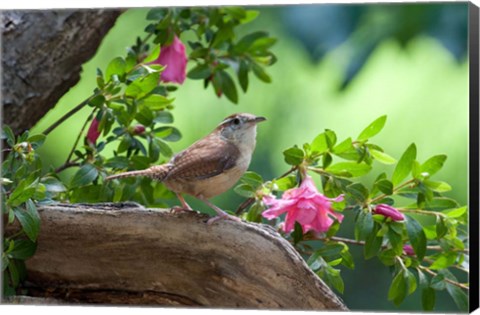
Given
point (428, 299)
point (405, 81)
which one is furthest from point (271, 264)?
point (405, 81)

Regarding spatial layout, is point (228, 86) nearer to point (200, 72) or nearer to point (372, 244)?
point (200, 72)

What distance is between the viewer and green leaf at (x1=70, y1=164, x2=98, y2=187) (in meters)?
3.58

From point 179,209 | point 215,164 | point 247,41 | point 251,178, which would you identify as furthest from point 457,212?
point 247,41

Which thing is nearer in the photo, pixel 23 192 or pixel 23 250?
pixel 23 192

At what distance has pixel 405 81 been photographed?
11.8 ft

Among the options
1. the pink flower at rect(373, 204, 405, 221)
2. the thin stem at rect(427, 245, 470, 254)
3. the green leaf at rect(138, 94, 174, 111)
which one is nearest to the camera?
the pink flower at rect(373, 204, 405, 221)

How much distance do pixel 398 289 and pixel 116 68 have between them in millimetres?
1167

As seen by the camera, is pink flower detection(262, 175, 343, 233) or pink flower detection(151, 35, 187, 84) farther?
pink flower detection(151, 35, 187, 84)

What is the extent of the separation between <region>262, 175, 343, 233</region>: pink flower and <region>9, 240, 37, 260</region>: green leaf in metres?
0.78

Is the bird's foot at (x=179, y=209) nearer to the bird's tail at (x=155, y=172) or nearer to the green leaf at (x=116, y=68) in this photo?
the bird's tail at (x=155, y=172)

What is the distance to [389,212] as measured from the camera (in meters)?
3.29

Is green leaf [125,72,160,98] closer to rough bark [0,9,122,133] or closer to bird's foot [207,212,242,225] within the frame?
rough bark [0,9,122,133]

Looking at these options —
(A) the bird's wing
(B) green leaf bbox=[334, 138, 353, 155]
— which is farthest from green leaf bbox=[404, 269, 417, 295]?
(A) the bird's wing

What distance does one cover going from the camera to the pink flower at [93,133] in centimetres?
363
